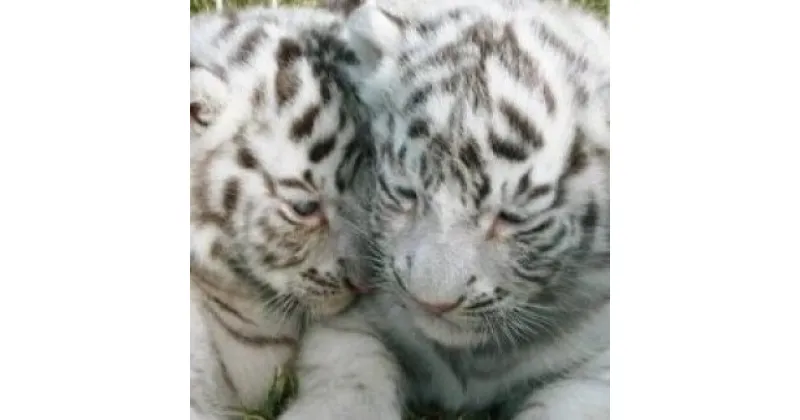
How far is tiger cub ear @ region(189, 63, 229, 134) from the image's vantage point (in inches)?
65.3

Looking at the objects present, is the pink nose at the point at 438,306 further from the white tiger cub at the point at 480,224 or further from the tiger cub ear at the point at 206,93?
the tiger cub ear at the point at 206,93

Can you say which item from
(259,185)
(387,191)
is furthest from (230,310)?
(387,191)

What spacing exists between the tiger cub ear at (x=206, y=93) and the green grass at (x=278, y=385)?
0.09 m

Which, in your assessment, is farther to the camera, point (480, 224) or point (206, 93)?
point (206, 93)

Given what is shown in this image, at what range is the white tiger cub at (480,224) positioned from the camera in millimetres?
1538

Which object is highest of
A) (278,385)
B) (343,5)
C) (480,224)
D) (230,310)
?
(343,5)

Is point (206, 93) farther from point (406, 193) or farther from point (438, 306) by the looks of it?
point (438, 306)

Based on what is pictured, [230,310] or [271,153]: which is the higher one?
[271,153]

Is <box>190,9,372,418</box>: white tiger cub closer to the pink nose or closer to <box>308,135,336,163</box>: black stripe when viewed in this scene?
<box>308,135,336,163</box>: black stripe

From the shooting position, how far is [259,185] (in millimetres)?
1664

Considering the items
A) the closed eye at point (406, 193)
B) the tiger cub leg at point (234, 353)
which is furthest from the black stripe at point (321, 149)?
the tiger cub leg at point (234, 353)

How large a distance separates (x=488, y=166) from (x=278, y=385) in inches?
17.5
